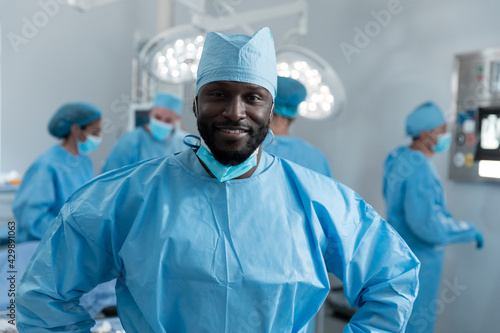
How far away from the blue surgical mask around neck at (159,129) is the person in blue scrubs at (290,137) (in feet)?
3.29

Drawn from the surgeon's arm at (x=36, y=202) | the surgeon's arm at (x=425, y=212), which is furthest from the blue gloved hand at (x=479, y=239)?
the surgeon's arm at (x=36, y=202)

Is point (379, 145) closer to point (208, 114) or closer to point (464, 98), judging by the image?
point (464, 98)

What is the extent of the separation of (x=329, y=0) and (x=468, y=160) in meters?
1.55

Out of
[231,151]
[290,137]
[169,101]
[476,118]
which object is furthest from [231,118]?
[476,118]

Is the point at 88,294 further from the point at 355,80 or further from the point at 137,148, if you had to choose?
the point at 355,80

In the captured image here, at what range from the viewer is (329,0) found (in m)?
3.18

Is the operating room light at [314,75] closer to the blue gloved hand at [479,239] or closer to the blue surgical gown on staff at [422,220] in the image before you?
the blue surgical gown on staff at [422,220]

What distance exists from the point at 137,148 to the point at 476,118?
2.06 m

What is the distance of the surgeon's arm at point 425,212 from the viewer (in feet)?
6.75

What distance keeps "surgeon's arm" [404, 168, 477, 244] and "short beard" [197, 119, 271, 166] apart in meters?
1.40

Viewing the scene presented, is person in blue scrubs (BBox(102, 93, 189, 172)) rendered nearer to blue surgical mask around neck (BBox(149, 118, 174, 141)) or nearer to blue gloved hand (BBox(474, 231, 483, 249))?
blue surgical mask around neck (BBox(149, 118, 174, 141))

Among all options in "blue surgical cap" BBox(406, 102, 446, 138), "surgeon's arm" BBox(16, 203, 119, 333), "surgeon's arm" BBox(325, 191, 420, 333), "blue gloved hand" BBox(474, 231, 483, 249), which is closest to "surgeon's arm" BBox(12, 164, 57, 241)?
"surgeon's arm" BBox(16, 203, 119, 333)

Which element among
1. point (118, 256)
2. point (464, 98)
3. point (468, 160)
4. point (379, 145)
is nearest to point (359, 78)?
point (379, 145)

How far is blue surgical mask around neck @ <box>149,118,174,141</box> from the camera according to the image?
271 centimetres
